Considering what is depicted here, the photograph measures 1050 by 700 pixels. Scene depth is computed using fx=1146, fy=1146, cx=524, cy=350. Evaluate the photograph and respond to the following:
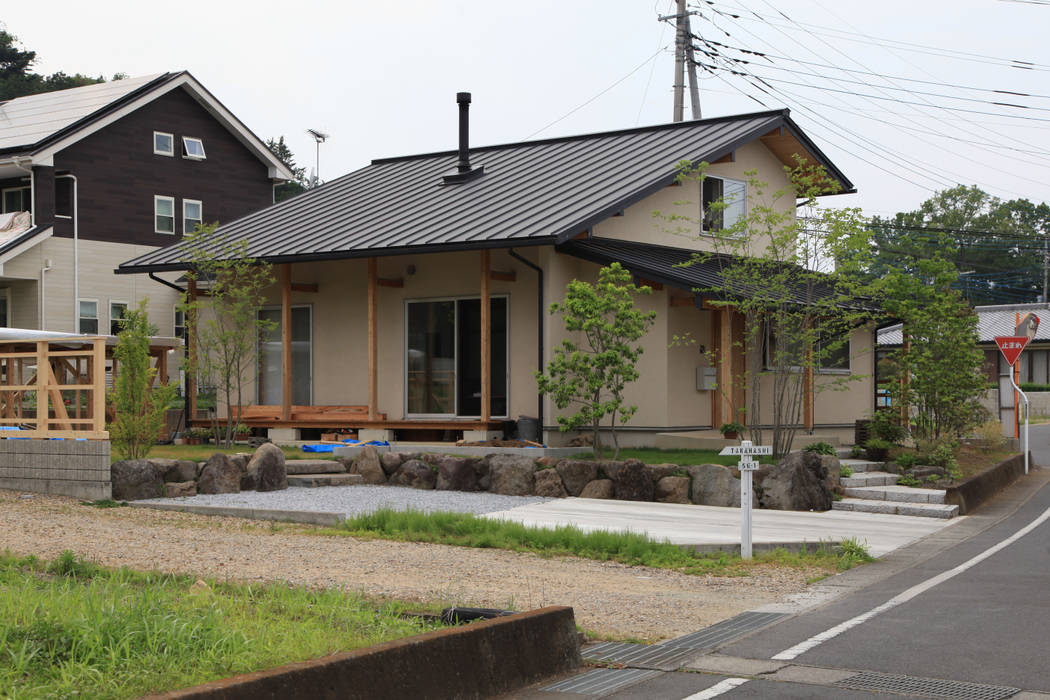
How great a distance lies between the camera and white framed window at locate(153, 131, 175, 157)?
33.8 metres

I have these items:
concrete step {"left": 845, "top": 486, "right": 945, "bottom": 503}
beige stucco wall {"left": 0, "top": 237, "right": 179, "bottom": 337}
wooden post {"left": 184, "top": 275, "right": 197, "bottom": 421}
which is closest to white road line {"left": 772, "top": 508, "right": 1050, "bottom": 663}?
concrete step {"left": 845, "top": 486, "right": 945, "bottom": 503}

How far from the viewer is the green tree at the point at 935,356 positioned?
67.2 feet

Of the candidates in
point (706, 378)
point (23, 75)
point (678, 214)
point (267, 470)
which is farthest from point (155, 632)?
point (23, 75)

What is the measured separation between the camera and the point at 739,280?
18.0 metres

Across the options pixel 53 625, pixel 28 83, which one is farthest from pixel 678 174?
pixel 28 83

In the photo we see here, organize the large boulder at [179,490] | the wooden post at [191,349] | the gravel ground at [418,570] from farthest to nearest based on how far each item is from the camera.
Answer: the wooden post at [191,349] → the large boulder at [179,490] → the gravel ground at [418,570]

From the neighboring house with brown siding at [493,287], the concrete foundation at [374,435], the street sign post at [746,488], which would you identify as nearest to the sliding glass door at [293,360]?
the neighboring house with brown siding at [493,287]

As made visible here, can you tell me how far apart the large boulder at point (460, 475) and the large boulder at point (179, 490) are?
3.71m

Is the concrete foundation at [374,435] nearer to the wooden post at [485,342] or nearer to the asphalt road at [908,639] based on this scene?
the wooden post at [485,342]

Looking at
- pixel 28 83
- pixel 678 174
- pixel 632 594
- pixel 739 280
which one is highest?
pixel 28 83

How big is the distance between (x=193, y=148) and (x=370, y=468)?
20.6 meters

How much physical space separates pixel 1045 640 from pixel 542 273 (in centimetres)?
1245

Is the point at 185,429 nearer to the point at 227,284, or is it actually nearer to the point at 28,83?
the point at 227,284

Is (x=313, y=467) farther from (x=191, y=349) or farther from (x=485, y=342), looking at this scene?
(x=191, y=349)
